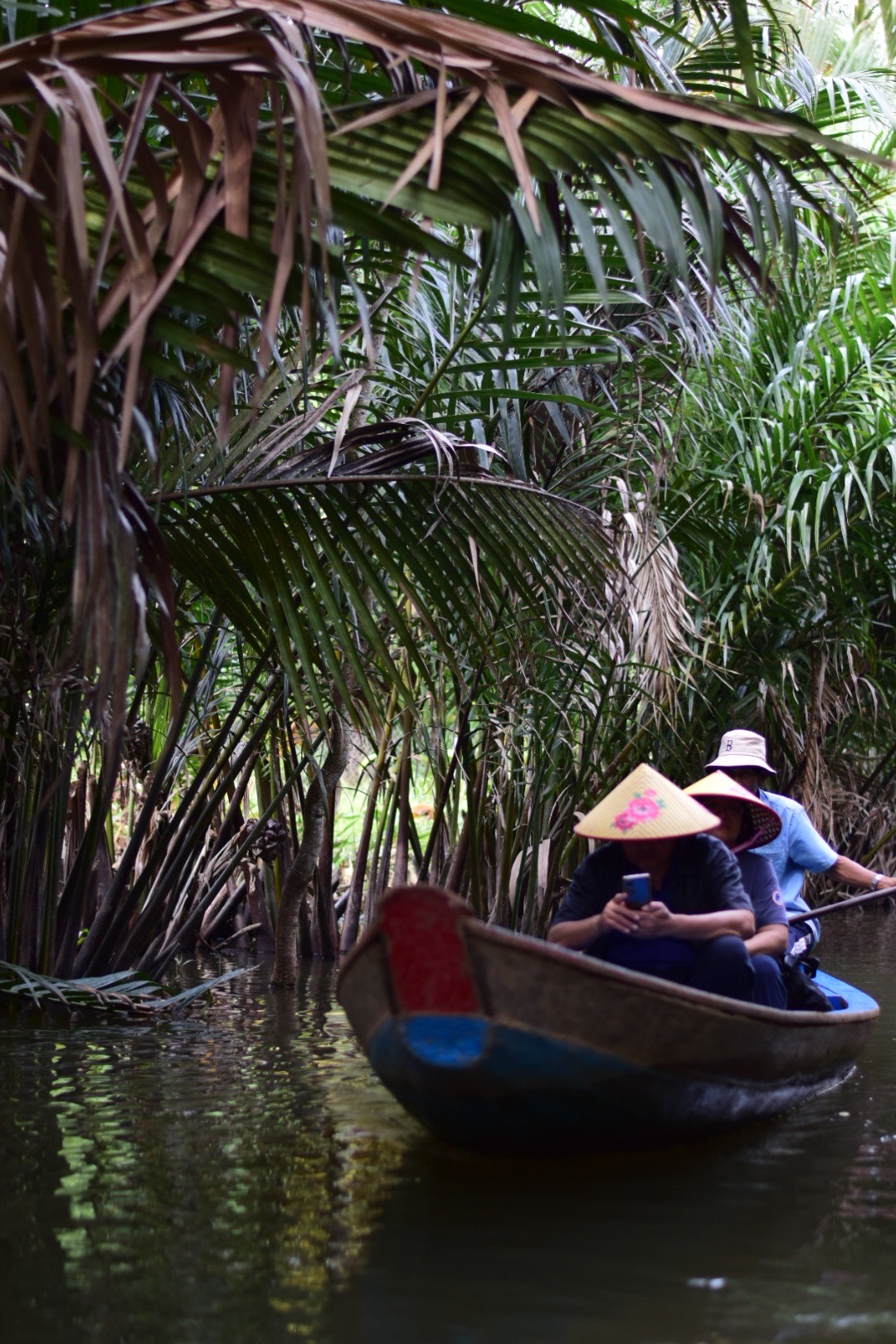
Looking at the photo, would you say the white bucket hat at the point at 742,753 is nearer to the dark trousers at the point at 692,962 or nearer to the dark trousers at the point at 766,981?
the dark trousers at the point at 766,981

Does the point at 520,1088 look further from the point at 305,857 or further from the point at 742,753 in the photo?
the point at 305,857

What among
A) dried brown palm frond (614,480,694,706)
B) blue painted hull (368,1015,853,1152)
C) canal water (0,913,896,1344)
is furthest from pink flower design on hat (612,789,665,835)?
→ dried brown palm frond (614,480,694,706)

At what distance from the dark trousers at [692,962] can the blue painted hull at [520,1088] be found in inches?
20.7

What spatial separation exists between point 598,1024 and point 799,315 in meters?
5.65

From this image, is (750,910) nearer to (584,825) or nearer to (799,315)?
(584,825)

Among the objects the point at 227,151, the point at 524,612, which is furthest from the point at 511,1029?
→ the point at 524,612

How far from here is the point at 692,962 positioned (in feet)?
15.1

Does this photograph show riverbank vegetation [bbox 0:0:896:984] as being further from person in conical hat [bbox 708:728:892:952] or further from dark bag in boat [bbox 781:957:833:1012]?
dark bag in boat [bbox 781:957:833:1012]

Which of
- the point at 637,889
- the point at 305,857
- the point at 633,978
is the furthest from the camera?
the point at 305,857

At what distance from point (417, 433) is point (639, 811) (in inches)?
72.4

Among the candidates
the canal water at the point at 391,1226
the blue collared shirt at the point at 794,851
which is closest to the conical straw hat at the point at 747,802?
the blue collared shirt at the point at 794,851

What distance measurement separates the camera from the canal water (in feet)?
8.84

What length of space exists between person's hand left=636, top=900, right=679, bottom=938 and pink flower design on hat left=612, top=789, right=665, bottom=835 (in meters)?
0.26

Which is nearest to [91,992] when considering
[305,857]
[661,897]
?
[305,857]
